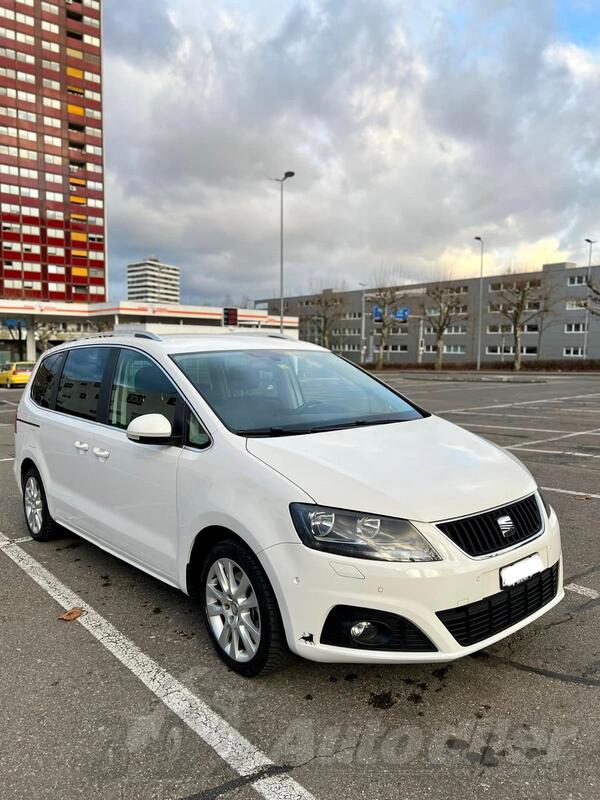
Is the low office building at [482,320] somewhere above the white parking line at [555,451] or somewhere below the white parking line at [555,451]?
above

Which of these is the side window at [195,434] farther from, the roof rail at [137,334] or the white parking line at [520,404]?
the white parking line at [520,404]

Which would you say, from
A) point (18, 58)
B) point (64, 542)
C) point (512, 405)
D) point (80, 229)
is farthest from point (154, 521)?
point (18, 58)

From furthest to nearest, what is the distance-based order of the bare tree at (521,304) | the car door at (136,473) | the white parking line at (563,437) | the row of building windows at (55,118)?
the row of building windows at (55,118) → the bare tree at (521,304) → the white parking line at (563,437) → the car door at (136,473)

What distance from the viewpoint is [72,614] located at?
12.0 ft

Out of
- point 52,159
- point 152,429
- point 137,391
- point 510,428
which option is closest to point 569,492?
point 137,391

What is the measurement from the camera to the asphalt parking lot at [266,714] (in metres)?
2.23

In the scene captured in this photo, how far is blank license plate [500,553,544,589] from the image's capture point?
265cm

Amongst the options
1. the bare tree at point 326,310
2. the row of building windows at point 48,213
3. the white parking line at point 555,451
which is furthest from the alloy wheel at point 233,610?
the row of building windows at point 48,213

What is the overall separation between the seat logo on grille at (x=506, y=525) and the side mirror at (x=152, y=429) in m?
1.78

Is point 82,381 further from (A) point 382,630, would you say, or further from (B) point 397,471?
(A) point 382,630

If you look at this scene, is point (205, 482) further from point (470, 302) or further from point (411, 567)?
point (470, 302)

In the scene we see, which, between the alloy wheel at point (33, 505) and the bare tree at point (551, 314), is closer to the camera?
the alloy wheel at point (33, 505)

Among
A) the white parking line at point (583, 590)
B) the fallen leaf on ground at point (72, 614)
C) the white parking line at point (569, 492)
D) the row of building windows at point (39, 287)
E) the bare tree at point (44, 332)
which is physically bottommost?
the fallen leaf on ground at point (72, 614)

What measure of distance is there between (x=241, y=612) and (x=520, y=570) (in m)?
1.37
